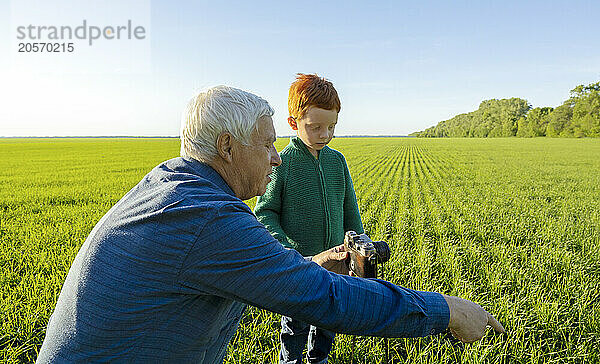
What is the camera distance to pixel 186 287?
1.02 metres

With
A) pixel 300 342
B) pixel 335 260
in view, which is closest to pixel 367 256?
pixel 335 260

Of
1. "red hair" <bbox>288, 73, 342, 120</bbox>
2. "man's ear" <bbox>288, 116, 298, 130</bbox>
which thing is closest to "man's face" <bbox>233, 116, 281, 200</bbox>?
"red hair" <bbox>288, 73, 342, 120</bbox>

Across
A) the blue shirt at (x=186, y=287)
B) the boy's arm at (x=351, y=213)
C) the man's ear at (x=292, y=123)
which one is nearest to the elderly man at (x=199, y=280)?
the blue shirt at (x=186, y=287)

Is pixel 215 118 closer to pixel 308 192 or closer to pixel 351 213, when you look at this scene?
pixel 308 192

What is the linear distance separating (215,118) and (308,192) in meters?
1.20

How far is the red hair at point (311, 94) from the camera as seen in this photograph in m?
2.15

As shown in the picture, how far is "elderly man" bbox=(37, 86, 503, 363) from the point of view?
994mm

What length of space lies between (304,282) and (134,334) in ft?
1.56

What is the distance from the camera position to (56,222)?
293 inches

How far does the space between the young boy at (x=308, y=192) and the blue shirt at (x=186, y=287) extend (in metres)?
1.11

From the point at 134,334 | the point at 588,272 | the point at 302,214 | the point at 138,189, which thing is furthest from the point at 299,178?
the point at 588,272

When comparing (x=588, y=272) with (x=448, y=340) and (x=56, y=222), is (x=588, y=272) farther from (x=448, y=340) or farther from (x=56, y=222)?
(x=56, y=222)

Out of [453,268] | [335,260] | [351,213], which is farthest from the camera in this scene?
[453,268]

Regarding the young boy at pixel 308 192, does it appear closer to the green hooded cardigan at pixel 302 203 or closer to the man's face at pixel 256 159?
the green hooded cardigan at pixel 302 203
